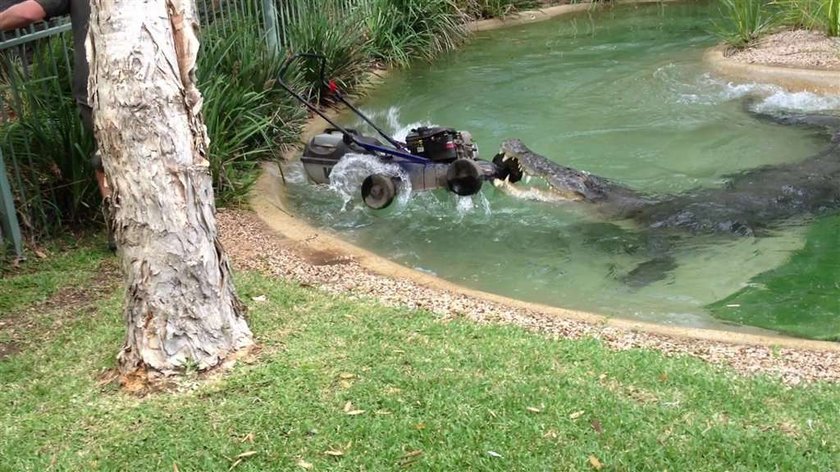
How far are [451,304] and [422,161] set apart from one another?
7.03 ft

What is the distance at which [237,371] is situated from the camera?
441cm

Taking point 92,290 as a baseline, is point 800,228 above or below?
below

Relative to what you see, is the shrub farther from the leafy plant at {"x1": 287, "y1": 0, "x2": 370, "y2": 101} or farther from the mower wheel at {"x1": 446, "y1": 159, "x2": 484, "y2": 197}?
the mower wheel at {"x1": 446, "y1": 159, "x2": 484, "y2": 197}

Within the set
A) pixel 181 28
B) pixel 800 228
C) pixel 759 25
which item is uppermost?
pixel 181 28

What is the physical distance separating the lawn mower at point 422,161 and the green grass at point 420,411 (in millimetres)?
2320

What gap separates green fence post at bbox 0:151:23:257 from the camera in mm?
6148

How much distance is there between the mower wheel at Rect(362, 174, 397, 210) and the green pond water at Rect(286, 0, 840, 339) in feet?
1.03

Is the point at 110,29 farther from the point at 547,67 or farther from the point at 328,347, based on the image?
the point at 547,67

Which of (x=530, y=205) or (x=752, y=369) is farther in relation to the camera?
(x=530, y=205)

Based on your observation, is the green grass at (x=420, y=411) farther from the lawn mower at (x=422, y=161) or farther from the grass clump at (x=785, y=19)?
the grass clump at (x=785, y=19)

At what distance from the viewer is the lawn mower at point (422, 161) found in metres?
7.05

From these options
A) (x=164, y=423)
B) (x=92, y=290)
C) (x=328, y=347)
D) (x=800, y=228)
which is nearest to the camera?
(x=164, y=423)

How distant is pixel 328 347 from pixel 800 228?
4622 mm

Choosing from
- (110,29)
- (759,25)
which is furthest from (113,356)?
(759,25)
